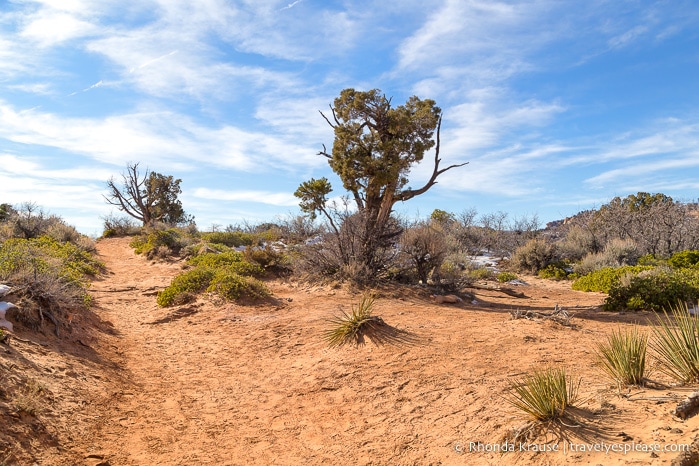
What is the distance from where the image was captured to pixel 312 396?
18.7 ft

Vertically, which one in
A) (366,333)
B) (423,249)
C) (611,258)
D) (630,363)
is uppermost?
(611,258)

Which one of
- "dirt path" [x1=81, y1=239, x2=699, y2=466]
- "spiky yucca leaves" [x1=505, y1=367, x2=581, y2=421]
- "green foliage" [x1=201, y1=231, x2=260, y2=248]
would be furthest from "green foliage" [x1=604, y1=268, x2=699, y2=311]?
"green foliage" [x1=201, y1=231, x2=260, y2=248]


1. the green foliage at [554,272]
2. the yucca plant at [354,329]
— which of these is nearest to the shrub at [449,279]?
the yucca plant at [354,329]

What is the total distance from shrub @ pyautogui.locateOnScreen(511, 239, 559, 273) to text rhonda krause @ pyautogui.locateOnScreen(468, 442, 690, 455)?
60.3 feet

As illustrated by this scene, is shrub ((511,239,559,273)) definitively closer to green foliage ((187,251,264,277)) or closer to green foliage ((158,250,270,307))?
green foliage ((187,251,264,277))

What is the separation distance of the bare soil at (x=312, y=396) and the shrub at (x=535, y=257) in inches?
475

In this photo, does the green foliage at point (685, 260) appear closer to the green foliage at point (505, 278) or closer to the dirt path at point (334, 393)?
the green foliage at point (505, 278)

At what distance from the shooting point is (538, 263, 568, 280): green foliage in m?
19.2

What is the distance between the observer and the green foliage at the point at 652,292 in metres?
9.84

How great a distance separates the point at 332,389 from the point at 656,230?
22141 millimetres

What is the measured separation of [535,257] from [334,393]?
17.6m

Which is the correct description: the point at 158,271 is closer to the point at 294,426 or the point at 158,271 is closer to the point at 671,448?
the point at 294,426

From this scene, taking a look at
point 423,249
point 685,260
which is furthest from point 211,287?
point 685,260

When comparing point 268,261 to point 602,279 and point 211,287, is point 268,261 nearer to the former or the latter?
point 211,287
